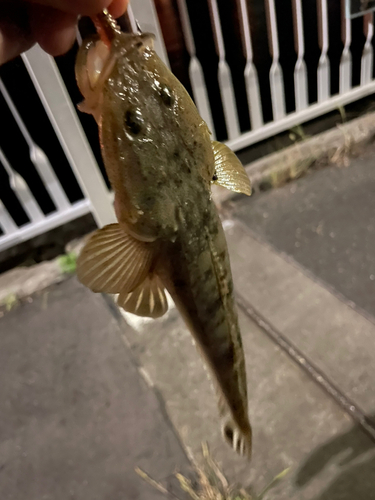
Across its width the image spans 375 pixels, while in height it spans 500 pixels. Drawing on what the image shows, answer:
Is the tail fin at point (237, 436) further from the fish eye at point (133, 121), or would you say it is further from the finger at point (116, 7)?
the finger at point (116, 7)

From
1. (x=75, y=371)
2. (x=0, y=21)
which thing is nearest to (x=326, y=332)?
(x=75, y=371)

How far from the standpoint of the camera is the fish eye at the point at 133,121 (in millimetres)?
594

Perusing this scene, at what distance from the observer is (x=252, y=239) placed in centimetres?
235

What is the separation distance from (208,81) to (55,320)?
6.46ft

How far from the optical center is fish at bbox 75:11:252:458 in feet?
1.97

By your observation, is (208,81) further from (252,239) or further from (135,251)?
(135,251)

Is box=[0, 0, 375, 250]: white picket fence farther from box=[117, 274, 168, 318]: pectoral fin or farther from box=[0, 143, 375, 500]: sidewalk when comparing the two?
box=[117, 274, 168, 318]: pectoral fin

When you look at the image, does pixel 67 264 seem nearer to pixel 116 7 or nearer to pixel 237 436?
pixel 237 436

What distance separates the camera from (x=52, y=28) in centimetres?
84

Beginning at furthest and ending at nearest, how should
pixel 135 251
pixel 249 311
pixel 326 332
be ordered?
pixel 249 311, pixel 326 332, pixel 135 251

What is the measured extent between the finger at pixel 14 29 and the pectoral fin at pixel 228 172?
548mm

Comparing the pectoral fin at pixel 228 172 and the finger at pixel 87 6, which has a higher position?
the finger at pixel 87 6

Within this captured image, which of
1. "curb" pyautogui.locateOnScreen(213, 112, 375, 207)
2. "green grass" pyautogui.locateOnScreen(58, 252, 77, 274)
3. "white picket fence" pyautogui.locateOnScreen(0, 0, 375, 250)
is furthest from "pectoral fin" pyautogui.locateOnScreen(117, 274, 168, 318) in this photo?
"curb" pyautogui.locateOnScreen(213, 112, 375, 207)

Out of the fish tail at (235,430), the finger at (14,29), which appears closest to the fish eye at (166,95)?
the finger at (14,29)
